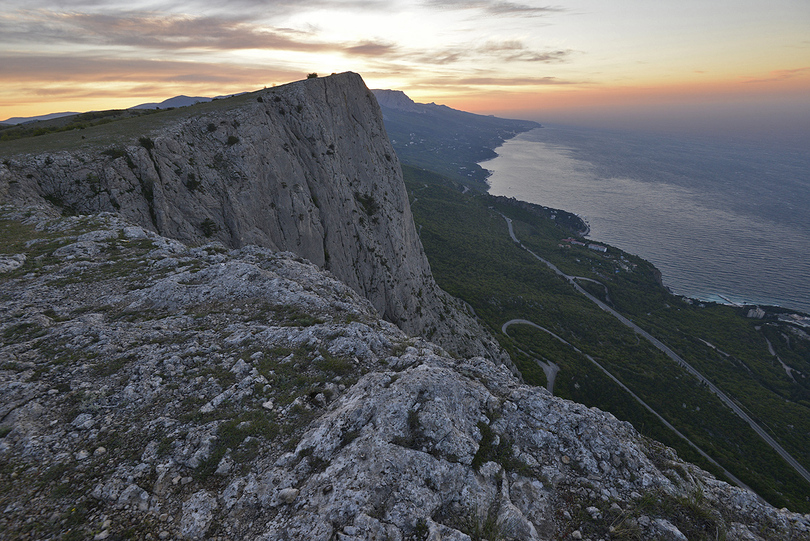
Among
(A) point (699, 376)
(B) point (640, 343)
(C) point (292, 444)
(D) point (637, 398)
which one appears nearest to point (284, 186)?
(C) point (292, 444)

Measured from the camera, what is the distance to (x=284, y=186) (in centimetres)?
3158

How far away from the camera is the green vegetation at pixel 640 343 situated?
5394cm

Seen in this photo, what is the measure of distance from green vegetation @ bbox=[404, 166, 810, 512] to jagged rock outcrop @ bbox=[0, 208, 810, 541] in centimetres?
4791

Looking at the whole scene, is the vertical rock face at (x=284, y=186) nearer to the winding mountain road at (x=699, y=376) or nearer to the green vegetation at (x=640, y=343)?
the green vegetation at (x=640, y=343)

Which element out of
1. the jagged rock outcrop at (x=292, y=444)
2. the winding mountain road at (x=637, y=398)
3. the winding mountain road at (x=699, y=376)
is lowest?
the winding mountain road at (x=699, y=376)

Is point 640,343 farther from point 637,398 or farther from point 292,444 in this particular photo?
point 292,444

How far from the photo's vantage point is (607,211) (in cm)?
18388

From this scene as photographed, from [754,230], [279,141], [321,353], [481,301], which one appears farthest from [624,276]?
[321,353]

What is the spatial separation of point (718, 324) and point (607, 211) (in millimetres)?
106149

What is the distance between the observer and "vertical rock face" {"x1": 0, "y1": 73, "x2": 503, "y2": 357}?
858 inches

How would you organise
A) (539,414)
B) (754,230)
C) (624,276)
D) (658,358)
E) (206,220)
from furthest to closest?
(754,230) < (624,276) < (658,358) < (206,220) < (539,414)

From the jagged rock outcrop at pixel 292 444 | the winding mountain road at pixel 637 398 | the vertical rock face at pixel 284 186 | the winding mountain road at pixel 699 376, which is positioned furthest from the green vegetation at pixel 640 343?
the jagged rock outcrop at pixel 292 444

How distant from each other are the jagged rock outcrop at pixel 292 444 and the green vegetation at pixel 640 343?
47908mm

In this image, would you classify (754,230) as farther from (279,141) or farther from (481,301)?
(279,141)
